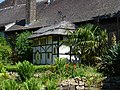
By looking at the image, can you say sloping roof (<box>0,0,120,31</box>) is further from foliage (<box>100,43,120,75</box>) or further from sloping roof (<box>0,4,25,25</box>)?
foliage (<box>100,43,120,75</box>)

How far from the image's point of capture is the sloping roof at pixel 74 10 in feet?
82.6

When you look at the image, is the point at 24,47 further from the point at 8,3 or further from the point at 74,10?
the point at 8,3

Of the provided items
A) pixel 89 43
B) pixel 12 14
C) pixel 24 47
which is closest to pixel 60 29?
pixel 89 43

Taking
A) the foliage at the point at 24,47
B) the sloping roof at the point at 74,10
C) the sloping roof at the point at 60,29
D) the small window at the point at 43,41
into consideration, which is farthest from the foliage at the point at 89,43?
the foliage at the point at 24,47

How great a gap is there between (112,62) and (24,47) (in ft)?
42.4

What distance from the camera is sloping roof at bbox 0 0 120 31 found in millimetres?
25178

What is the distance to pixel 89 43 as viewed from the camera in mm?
20875

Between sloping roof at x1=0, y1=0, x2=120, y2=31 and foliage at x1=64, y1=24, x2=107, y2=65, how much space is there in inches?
121

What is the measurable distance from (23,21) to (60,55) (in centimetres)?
1132

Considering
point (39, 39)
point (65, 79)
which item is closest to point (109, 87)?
point (65, 79)

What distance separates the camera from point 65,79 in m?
17.1

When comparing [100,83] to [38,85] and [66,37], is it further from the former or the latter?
[66,37]

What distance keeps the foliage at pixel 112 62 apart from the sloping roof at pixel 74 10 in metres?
6.06

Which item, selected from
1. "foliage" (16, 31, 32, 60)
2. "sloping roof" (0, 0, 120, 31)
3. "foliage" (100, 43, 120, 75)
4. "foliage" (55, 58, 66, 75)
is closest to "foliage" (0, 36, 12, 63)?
"foliage" (16, 31, 32, 60)
